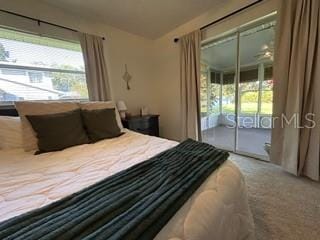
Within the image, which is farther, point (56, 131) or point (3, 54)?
point (3, 54)

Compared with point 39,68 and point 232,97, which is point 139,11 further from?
point 232,97

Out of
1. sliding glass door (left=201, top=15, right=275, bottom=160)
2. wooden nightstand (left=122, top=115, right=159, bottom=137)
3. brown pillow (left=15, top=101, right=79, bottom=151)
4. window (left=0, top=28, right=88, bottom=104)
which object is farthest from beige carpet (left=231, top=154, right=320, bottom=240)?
window (left=0, top=28, right=88, bottom=104)

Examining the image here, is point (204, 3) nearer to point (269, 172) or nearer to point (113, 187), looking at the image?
point (269, 172)

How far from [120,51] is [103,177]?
2.84 m

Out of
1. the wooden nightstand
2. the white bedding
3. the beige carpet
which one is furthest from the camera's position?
the wooden nightstand

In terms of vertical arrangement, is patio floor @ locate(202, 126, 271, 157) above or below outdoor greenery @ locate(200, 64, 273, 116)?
below

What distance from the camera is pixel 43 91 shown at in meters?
2.41

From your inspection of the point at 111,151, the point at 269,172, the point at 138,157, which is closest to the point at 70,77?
the point at 111,151

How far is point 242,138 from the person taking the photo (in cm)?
336

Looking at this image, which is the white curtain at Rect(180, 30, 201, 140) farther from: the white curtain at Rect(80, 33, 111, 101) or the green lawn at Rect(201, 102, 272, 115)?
the white curtain at Rect(80, 33, 111, 101)

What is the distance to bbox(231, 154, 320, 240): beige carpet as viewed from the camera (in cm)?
128

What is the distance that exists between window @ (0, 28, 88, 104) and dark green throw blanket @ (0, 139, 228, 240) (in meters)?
2.14

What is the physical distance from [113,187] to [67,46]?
2.62 meters

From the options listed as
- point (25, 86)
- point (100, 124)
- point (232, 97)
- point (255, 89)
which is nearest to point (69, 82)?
point (25, 86)
